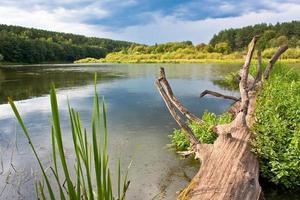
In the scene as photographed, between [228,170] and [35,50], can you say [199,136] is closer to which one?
[228,170]

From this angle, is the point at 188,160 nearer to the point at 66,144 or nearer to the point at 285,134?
the point at 285,134

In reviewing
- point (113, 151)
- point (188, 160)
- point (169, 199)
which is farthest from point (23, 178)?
point (188, 160)

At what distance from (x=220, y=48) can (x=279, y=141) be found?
2040 inches

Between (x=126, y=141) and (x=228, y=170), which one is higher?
(x=228, y=170)

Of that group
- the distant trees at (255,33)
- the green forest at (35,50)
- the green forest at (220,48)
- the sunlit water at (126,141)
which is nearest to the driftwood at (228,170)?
the sunlit water at (126,141)

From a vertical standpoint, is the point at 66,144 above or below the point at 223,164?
below

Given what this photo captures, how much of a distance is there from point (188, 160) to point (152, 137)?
1.33 meters

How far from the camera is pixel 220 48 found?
53875 millimetres

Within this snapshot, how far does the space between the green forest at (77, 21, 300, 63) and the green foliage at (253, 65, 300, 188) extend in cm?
2427

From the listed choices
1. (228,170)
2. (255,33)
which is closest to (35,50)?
(255,33)

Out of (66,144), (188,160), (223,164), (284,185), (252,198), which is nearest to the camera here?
(252,198)

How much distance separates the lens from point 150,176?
13.7ft

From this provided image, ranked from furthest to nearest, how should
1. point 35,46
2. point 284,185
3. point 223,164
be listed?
point 35,46
point 284,185
point 223,164

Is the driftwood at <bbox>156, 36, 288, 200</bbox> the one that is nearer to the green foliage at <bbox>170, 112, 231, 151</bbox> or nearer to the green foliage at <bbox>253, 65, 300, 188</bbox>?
the green foliage at <bbox>253, 65, 300, 188</bbox>
